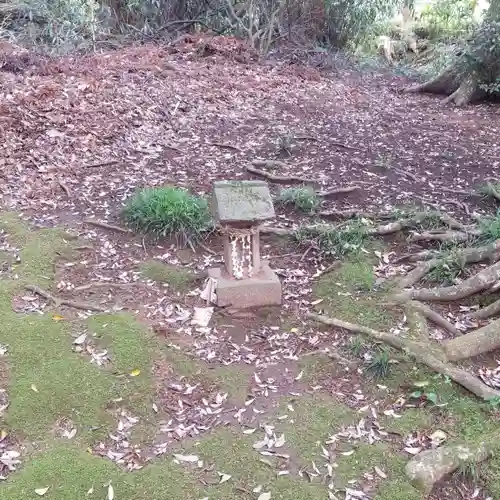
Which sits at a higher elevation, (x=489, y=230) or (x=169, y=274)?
(x=489, y=230)

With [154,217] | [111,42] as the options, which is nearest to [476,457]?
[154,217]

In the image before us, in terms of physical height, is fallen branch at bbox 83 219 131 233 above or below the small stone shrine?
below

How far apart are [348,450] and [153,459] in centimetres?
95

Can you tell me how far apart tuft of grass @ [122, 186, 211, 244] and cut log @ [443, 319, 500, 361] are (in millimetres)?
2175

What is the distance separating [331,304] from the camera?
4023 millimetres

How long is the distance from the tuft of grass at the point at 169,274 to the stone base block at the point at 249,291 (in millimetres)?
342

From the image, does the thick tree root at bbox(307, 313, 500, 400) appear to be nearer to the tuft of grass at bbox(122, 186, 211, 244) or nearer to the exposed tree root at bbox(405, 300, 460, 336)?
the exposed tree root at bbox(405, 300, 460, 336)

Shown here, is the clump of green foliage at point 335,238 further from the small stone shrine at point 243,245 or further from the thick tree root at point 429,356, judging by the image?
the thick tree root at point 429,356

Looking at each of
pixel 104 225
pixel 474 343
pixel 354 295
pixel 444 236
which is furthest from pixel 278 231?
pixel 474 343

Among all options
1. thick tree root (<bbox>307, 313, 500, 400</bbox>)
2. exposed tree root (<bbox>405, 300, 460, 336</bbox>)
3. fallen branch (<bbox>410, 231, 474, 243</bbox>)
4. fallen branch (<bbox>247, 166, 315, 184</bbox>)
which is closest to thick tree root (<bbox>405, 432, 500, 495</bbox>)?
thick tree root (<bbox>307, 313, 500, 400</bbox>)

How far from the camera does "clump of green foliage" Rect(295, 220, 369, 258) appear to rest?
4.55 metres

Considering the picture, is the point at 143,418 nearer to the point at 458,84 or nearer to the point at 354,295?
the point at 354,295

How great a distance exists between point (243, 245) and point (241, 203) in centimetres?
32

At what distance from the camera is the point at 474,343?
11.3 ft
